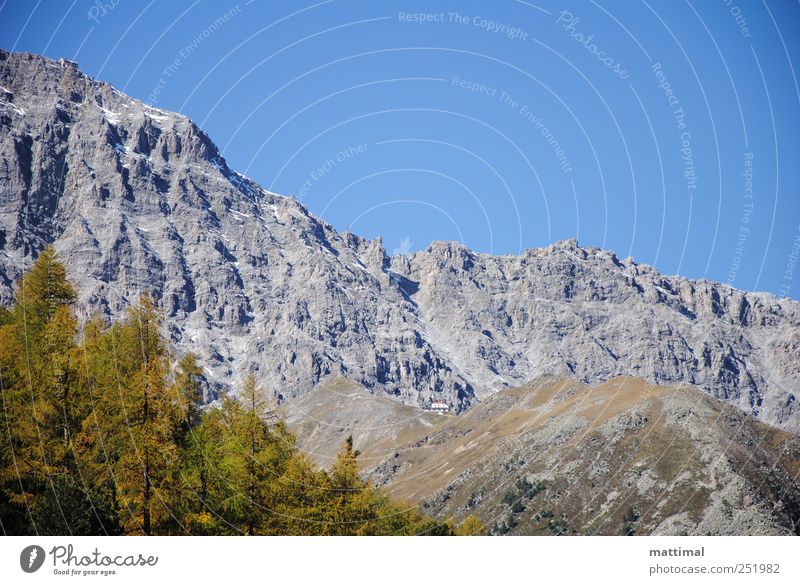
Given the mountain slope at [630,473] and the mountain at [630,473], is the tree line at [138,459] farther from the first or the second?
the mountain slope at [630,473]

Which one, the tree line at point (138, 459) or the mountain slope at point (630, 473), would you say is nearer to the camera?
the tree line at point (138, 459)

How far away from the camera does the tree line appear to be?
124ft

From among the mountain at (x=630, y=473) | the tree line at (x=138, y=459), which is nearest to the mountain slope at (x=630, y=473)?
the mountain at (x=630, y=473)

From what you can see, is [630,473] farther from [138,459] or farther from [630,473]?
[138,459]

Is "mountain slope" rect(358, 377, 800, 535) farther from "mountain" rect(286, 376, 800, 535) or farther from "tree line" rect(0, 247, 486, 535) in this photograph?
"tree line" rect(0, 247, 486, 535)

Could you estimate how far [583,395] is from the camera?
173 meters

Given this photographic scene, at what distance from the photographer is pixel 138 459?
3784 cm

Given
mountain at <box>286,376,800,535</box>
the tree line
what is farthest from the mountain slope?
the tree line

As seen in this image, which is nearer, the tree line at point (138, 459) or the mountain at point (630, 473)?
the tree line at point (138, 459)

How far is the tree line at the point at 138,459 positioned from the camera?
37875mm
